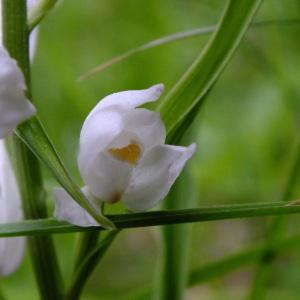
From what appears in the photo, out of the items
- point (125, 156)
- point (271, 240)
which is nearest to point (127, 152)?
point (125, 156)

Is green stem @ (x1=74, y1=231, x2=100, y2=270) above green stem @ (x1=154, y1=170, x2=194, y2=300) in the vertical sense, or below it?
above

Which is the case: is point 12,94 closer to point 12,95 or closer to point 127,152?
point 12,95

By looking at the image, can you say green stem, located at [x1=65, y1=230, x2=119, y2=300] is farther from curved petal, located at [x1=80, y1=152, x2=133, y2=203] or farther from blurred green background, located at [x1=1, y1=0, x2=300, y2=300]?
blurred green background, located at [x1=1, y1=0, x2=300, y2=300]

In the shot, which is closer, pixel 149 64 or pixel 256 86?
pixel 149 64

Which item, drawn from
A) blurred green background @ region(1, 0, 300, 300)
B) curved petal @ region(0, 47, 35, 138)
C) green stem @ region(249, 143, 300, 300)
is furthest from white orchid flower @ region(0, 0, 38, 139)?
blurred green background @ region(1, 0, 300, 300)

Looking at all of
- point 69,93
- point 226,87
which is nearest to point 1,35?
point 69,93

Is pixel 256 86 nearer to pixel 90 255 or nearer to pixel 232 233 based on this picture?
pixel 232 233

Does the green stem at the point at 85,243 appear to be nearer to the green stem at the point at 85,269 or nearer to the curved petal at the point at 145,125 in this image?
the green stem at the point at 85,269
